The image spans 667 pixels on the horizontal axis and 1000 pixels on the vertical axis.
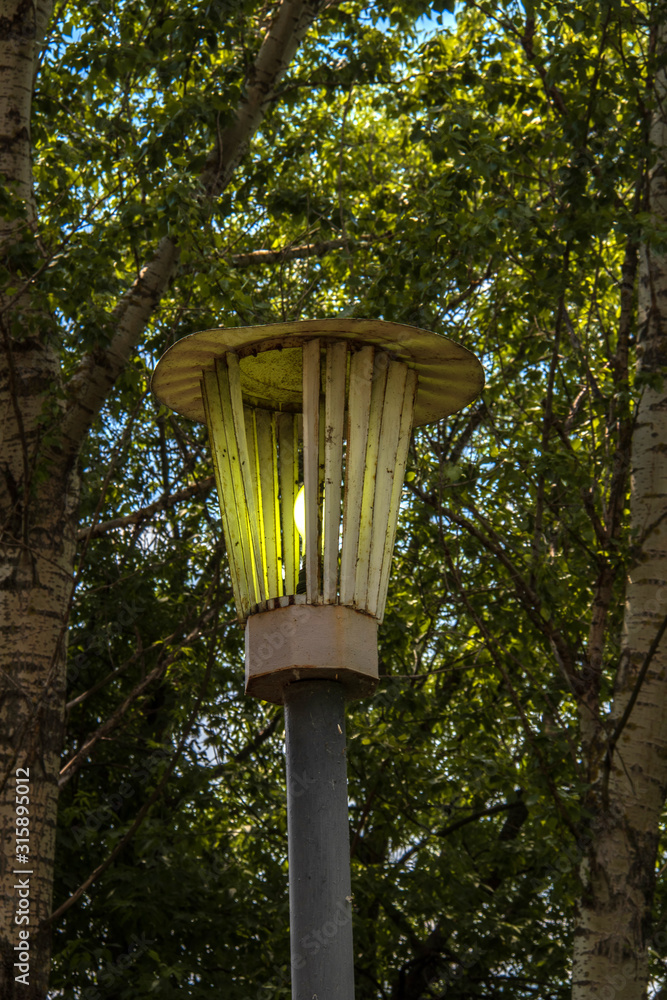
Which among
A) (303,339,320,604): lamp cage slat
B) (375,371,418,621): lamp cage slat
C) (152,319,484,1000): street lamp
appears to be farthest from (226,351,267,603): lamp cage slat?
(375,371,418,621): lamp cage slat

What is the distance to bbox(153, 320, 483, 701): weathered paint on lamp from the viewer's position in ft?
5.69

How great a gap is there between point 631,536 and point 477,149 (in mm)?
1999

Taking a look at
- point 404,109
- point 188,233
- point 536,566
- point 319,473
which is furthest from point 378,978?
point 319,473

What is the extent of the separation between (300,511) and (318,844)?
0.61 m

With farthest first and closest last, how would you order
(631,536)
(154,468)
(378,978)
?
(154,468)
(378,978)
(631,536)

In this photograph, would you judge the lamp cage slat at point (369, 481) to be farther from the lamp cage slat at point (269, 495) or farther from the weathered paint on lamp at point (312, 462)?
the lamp cage slat at point (269, 495)

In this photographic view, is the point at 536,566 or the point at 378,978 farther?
the point at 378,978

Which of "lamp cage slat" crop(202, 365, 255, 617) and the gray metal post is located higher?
"lamp cage slat" crop(202, 365, 255, 617)

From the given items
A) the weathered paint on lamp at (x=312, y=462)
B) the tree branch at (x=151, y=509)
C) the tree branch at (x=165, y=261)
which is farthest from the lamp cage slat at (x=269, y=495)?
the tree branch at (x=151, y=509)

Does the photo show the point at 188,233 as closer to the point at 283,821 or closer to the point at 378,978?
the point at 283,821

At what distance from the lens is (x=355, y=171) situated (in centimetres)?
773

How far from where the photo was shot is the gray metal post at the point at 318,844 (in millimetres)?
1554

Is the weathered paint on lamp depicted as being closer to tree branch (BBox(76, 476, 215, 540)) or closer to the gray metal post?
the gray metal post

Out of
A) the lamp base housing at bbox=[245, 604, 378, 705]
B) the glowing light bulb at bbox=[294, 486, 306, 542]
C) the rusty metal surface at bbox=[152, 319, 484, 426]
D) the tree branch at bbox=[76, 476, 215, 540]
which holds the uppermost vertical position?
the tree branch at bbox=[76, 476, 215, 540]
